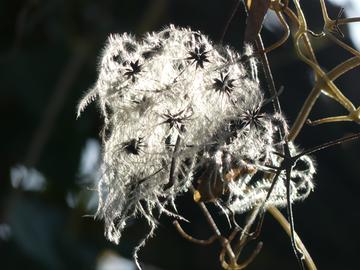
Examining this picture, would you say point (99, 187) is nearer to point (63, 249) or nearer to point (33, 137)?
point (63, 249)

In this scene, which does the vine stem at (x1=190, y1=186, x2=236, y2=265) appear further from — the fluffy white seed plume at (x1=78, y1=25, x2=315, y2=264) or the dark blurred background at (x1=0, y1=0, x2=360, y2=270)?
the dark blurred background at (x1=0, y1=0, x2=360, y2=270)

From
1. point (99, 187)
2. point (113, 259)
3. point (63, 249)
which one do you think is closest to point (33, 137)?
point (63, 249)

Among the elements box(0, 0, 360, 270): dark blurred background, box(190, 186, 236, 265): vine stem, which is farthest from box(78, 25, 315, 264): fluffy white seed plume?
box(0, 0, 360, 270): dark blurred background

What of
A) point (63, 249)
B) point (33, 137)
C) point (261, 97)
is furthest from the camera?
point (33, 137)

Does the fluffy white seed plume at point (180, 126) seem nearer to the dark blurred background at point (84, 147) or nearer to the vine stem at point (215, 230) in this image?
the vine stem at point (215, 230)

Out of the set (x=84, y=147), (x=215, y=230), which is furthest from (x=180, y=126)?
(x=84, y=147)

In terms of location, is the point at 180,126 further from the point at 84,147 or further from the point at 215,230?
the point at 84,147

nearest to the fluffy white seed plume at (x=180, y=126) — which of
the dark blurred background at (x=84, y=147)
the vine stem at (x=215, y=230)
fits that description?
the vine stem at (x=215, y=230)
